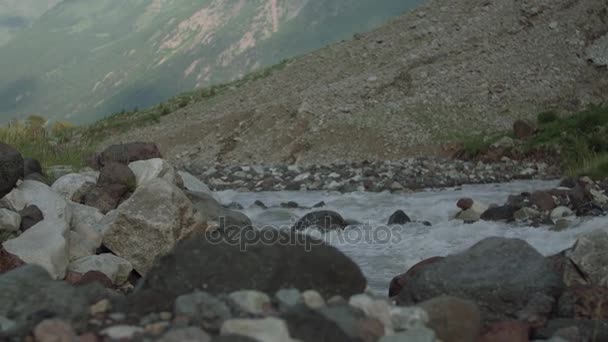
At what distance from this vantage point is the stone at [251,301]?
146 inches

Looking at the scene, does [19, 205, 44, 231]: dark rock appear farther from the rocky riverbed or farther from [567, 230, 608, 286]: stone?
[567, 230, 608, 286]: stone

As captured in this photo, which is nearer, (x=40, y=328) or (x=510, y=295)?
(x=40, y=328)

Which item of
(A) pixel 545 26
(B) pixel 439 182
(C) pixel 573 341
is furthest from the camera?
(A) pixel 545 26

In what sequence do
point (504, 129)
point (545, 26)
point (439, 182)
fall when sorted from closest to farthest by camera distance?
point (439, 182) < point (504, 129) < point (545, 26)

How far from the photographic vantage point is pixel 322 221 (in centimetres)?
1117

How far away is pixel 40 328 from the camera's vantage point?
128 inches

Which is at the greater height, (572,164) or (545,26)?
(545,26)

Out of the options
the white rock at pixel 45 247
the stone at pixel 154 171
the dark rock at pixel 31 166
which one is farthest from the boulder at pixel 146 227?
the dark rock at pixel 31 166

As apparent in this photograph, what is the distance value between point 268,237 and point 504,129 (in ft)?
58.4

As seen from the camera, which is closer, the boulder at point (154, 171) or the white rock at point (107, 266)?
the white rock at point (107, 266)

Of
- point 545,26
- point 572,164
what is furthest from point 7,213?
point 545,26

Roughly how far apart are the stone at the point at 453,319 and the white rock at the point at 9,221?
5.29 metres

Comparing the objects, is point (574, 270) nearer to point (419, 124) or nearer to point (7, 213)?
point (7, 213)

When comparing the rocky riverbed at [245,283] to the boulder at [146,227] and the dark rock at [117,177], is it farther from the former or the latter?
the dark rock at [117,177]
